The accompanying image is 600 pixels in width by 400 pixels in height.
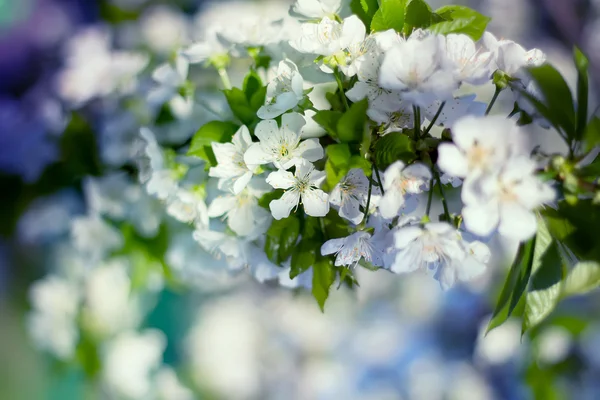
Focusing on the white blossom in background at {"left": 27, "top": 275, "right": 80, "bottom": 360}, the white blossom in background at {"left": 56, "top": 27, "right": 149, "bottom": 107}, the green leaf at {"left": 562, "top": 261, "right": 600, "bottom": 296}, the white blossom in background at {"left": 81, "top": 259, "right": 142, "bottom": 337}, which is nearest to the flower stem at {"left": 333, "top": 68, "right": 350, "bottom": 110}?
the green leaf at {"left": 562, "top": 261, "right": 600, "bottom": 296}

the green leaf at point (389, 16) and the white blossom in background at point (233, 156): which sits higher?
the green leaf at point (389, 16)

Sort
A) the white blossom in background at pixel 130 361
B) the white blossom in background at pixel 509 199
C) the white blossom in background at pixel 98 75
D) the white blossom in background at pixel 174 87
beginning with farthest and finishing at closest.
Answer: the white blossom in background at pixel 130 361, the white blossom in background at pixel 98 75, the white blossom in background at pixel 174 87, the white blossom in background at pixel 509 199

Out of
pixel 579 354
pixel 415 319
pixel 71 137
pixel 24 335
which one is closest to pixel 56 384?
pixel 24 335

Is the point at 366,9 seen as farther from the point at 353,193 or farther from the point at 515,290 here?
the point at 515,290

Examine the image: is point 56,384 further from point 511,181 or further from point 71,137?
point 511,181

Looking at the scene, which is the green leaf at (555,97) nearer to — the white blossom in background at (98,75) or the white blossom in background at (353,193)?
the white blossom in background at (353,193)

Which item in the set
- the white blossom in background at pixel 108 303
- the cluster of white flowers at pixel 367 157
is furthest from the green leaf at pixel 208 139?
the white blossom in background at pixel 108 303
